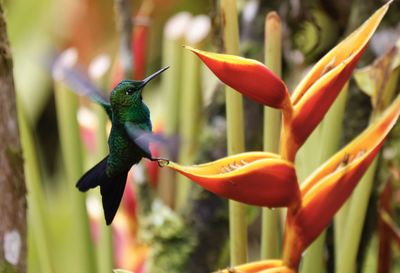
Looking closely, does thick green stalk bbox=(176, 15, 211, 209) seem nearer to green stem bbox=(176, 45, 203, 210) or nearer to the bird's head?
green stem bbox=(176, 45, 203, 210)

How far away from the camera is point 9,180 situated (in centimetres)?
52

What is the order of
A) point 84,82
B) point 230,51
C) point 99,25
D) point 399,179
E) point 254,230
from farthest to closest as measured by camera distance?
point 99,25
point 254,230
point 399,179
point 230,51
point 84,82

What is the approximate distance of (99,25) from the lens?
62.6 inches

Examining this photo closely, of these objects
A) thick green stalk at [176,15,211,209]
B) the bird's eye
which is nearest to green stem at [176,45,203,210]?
thick green stalk at [176,15,211,209]

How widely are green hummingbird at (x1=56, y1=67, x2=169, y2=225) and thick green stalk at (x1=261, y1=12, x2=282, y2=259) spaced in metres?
0.18

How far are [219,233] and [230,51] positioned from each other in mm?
392

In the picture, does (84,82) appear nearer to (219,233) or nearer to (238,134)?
(238,134)

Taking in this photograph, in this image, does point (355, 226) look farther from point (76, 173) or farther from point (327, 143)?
point (76, 173)

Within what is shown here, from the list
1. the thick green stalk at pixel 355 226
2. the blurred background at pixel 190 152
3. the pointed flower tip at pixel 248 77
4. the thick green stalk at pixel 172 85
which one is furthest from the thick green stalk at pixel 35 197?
the pointed flower tip at pixel 248 77

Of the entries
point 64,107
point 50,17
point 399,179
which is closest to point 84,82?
point 64,107

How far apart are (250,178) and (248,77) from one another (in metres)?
0.05

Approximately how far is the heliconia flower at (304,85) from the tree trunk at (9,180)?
0.54 feet

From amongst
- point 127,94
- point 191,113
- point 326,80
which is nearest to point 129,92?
point 127,94

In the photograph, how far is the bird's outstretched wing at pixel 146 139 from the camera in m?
0.32
